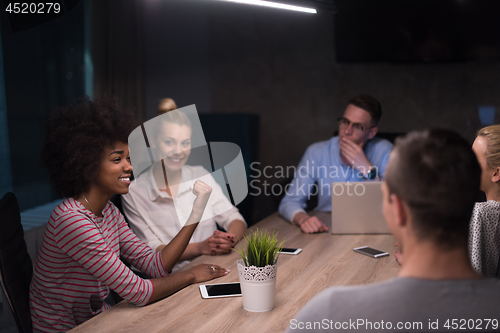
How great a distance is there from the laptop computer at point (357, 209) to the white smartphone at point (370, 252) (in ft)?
0.66

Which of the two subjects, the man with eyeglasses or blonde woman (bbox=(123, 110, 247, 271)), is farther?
the man with eyeglasses

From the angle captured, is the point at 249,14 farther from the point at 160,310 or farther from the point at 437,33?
the point at 160,310

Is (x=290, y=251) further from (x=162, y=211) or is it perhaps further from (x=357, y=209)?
(x=162, y=211)

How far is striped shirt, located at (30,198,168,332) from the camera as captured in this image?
1246 mm

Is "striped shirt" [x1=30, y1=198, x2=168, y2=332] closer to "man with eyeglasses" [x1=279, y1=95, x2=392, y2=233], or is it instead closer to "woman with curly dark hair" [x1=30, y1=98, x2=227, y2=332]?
"woman with curly dark hair" [x1=30, y1=98, x2=227, y2=332]

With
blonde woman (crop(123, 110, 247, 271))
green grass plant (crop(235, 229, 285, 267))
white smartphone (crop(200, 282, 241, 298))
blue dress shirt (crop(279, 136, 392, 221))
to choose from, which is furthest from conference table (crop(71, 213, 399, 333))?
blue dress shirt (crop(279, 136, 392, 221))

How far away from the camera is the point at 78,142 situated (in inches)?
55.5

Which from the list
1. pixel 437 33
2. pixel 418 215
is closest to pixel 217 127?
pixel 437 33

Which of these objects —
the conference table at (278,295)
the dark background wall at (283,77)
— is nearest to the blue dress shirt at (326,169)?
the conference table at (278,295)

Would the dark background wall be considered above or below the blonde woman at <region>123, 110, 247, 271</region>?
above

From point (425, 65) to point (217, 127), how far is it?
5.16 feet

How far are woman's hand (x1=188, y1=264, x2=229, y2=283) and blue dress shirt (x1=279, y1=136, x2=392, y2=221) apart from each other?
1.02 meters

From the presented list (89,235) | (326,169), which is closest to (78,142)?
(89,235)

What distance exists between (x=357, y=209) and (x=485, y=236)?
24.4 inches
